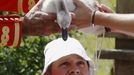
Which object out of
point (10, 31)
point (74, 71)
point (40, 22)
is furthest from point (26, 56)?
point (40, 22)

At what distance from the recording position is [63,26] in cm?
205

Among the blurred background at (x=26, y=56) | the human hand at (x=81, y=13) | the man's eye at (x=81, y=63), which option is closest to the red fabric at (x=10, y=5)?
the man's eye at (x=81, y=63)

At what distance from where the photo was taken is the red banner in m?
2.41

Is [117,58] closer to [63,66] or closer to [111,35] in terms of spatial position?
[111,35]

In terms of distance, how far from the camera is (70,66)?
7.81 feet

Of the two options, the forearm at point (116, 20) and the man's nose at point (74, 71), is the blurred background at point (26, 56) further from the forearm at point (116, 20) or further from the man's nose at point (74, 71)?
the forearm at point (116, 20)

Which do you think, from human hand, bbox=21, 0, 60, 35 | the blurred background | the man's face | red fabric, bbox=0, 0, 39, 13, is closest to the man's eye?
the man's face

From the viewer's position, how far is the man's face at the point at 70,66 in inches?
92.9

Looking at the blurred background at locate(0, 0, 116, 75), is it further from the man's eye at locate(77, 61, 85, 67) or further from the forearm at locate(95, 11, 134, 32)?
the forearm at locate(95, 11, 134, 32)

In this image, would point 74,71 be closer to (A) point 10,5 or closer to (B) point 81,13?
(B) point 81,13

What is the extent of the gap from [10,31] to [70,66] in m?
0.31

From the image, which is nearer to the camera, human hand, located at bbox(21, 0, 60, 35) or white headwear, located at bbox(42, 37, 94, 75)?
human hand, located at bbox(21, 0, 60, 35)

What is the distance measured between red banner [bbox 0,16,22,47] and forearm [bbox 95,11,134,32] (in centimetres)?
44

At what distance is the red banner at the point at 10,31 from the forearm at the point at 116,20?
1.44 feet
